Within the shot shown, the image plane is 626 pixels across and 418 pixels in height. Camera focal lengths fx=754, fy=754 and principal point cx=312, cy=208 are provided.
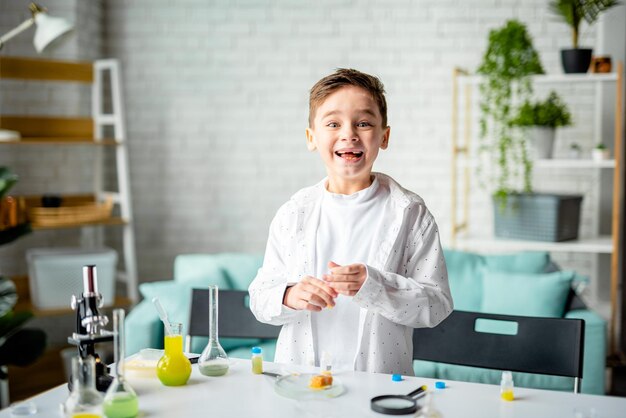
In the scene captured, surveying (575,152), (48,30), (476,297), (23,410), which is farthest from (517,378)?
(48,30)

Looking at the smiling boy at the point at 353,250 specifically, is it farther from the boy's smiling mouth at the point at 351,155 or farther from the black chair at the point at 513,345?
the black chair at the point at 513,345


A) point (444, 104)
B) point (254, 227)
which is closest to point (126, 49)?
point (254, 227)

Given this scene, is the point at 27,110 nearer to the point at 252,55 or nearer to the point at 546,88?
the point at 252,55

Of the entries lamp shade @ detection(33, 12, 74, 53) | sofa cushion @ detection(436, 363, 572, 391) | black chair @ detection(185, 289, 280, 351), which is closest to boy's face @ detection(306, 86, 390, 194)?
black chair @ detection(185, 289, 280, 351)

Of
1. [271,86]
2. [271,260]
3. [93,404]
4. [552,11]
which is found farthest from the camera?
[271,86]

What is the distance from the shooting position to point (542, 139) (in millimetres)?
4016

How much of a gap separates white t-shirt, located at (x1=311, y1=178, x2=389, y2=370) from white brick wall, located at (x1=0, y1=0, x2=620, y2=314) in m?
2.86

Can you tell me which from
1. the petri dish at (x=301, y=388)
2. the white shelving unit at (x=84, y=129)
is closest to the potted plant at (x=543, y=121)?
the white shelving unit at (x=84, y=129)

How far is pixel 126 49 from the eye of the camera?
4918 millimetres

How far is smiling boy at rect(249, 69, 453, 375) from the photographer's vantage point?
1719mm

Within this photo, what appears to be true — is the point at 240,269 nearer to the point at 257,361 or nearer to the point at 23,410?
the point at 257,361

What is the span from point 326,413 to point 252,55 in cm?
367

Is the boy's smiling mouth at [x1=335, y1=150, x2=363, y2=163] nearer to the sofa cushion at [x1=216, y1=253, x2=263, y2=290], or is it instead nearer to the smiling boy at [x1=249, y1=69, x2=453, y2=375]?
the smiling boy at [x1=249, y1=69, x2=453, y2=375]

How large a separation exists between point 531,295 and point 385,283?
197 cm
